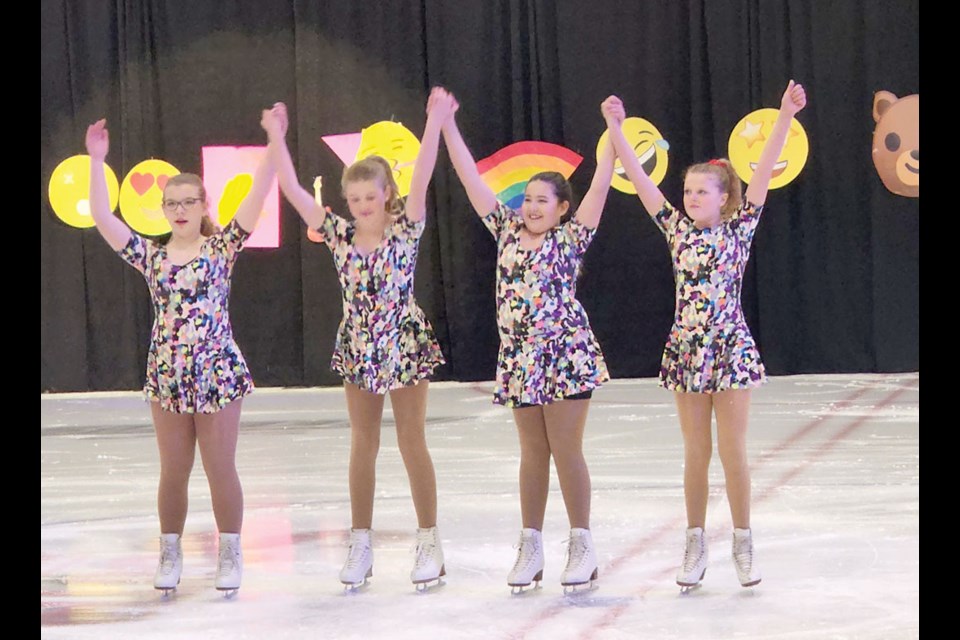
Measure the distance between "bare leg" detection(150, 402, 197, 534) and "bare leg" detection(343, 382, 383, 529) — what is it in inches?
15.6

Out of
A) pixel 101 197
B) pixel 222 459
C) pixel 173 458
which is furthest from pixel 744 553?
pixel 101 197

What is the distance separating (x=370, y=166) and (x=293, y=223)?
15.8 feet

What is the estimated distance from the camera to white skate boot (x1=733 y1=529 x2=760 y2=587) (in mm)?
3064

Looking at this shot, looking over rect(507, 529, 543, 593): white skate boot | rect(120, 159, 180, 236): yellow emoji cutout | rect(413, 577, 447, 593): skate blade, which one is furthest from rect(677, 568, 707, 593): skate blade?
rect(120, 159, 180, 236): yellow emoji cutout

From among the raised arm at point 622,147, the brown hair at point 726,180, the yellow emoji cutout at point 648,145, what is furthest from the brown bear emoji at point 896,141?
the raised arm at point 622,147

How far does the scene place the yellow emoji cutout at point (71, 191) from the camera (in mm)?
7984

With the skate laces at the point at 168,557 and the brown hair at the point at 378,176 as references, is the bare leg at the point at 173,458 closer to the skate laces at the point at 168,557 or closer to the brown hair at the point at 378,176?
the skate laces at the point at 168,557

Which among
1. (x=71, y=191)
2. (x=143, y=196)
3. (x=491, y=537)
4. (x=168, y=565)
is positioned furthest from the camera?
(x=71, y=191)

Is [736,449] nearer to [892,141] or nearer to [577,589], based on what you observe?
[577,589]

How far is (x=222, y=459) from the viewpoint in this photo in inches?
123

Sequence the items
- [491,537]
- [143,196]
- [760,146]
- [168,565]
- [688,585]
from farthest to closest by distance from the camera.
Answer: [143,196] < [760,146] < [491,537] < [168,565] < [688,585]

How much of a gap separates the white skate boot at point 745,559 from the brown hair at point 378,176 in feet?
3.81

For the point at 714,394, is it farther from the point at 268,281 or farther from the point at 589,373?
the point at 268,281

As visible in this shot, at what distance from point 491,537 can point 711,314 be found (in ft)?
3.37
